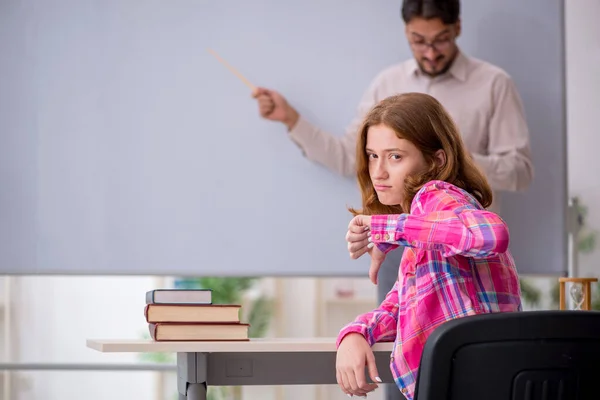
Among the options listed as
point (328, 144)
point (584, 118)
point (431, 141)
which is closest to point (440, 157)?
point (431, 141)

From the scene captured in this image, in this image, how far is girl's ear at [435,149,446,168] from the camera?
1.65m

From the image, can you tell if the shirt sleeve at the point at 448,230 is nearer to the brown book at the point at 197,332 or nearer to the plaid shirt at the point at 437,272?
the plaid shirt at the point at 437,272

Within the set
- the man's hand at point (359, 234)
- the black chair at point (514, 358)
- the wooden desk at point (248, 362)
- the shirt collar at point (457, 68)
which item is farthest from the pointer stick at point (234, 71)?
the black chair at point (514, 358)

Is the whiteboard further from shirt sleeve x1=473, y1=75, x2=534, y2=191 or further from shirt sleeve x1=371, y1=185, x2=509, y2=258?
shirt sleeve x1=371, y1=185, x2=509, y2=258

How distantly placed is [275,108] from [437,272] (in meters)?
2.45

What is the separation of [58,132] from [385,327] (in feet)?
8.49

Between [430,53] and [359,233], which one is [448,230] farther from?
[430,53]

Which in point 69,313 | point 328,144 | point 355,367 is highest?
point 328,144

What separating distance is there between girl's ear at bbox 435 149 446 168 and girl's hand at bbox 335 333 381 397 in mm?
358

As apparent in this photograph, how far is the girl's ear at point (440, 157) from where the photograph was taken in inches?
64.9

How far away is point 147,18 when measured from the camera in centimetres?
394

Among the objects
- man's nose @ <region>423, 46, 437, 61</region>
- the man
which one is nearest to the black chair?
the man

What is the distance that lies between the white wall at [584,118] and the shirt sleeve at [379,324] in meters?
2.48

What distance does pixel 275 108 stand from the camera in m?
3.85
